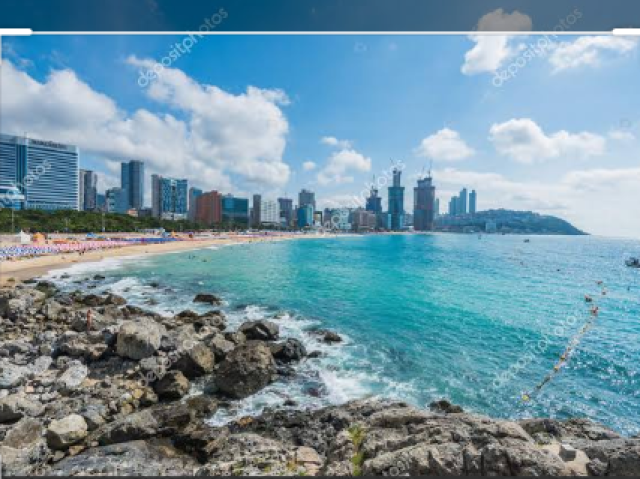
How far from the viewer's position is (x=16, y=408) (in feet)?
17.2

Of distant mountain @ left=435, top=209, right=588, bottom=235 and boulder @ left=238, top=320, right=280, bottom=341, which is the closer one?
boulder @ left=238, top=320, right=280, bottom=341

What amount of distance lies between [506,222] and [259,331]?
106 metres

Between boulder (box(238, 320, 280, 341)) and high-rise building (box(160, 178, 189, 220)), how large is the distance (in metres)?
122

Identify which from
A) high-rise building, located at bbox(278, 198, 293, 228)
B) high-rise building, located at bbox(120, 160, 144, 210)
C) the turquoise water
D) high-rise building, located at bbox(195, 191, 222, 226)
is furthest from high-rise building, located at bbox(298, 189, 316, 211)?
the turquoise water

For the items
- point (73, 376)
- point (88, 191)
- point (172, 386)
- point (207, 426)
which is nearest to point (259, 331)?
point (172, 386)

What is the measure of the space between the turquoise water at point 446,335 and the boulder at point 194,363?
1.67 meters

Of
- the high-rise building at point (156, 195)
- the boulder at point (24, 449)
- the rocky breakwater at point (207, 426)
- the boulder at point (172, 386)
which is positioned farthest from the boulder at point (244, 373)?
the high-rise building at point (156, 195)

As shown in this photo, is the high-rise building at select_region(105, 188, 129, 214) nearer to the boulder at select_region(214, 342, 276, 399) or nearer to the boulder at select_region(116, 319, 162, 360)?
the boulder at select_region(116, 319, 162, 360)

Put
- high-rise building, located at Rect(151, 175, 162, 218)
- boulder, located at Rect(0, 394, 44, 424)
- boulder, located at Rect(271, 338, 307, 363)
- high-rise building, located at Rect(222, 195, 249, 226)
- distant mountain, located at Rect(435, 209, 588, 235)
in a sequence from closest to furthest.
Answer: boulder, located at Rect(0, 394, 44, 424) → boulder, located at Rect(271, 338, 307, 363) → distant mountain, located at Rect(435, 209, 588, 235) → high-rise building, located at Rect(151, 175, 162, 218) → high-rise building, located at Rect(222, 195, 249, 226)

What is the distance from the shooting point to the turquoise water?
7.11m

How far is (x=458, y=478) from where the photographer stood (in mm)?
2590

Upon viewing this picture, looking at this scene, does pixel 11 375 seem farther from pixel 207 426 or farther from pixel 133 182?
pixel 133 182

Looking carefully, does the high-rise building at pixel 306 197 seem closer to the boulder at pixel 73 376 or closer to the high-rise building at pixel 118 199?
the high-rise building at pixel 118 199

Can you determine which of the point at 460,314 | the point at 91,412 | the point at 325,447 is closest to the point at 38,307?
the point at 91,412
